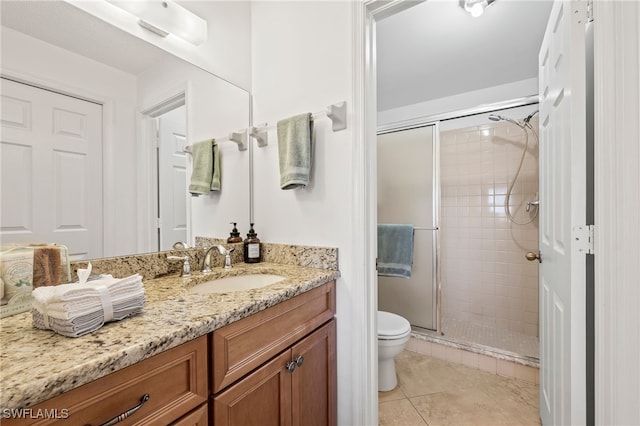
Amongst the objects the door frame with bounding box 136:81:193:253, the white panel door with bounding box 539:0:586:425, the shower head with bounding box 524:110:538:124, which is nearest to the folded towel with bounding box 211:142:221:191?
the door frame with bounding box 136:81:193:253

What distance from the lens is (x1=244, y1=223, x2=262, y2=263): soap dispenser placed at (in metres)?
1.45

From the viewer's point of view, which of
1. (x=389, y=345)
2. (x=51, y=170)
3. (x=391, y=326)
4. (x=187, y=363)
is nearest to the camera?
(x=187, y=363)

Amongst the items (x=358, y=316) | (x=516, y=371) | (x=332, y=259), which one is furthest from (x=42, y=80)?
(x=516, y=371)

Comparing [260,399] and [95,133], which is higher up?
[95,133]

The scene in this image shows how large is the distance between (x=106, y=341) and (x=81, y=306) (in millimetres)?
108

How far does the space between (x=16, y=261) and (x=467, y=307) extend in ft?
9.91

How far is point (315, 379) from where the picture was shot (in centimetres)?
109

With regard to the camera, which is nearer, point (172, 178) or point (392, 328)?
point (172, 178)

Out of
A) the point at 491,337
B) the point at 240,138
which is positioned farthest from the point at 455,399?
the point at 240,138

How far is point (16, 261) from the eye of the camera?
0.71m

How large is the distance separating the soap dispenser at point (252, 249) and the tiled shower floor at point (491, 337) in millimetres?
1754

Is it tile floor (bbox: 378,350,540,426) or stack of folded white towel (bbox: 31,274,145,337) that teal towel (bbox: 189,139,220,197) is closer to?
stack of folded white towel (bbox: 31,274,145,337)

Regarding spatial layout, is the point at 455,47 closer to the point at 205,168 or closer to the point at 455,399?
the point at 205,168

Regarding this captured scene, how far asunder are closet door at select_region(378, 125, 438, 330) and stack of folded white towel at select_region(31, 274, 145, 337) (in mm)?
2341
